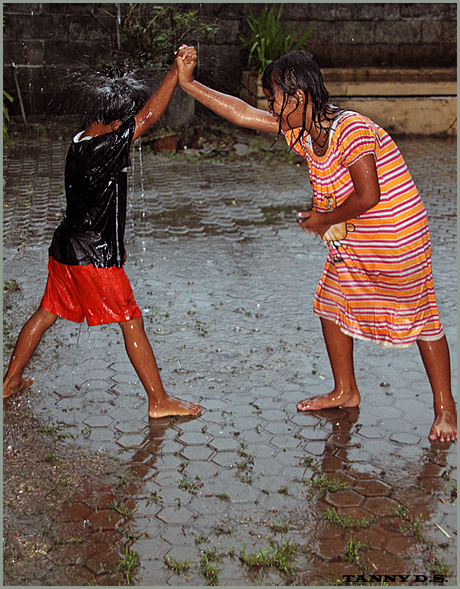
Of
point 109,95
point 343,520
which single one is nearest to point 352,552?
point 343,520

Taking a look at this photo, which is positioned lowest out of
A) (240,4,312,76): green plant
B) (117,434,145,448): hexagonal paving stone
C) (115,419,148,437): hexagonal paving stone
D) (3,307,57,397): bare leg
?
(117,434,145,448): hexagonal paving stone

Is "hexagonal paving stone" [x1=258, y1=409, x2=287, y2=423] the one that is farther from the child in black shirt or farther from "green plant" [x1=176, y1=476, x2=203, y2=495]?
"green plant" [x1=176, y1=476, x2=203, y2=495]

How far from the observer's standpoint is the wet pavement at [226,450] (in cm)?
292

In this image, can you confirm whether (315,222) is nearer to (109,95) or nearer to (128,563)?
(109,95)

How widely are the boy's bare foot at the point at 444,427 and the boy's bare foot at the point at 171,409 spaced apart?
1.33 m

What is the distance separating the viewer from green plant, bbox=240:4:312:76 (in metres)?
11.8

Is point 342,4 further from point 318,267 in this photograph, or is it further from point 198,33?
point 318,267

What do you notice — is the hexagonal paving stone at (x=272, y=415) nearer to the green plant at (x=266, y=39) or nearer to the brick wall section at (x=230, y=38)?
the brick wall section at (x=230, y=38)

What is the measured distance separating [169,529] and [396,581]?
3.27ft

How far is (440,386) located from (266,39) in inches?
374

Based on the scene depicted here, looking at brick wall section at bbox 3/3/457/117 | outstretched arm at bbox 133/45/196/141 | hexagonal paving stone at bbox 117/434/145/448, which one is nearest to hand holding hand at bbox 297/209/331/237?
outstretched arm at bbox 133/45/196/141

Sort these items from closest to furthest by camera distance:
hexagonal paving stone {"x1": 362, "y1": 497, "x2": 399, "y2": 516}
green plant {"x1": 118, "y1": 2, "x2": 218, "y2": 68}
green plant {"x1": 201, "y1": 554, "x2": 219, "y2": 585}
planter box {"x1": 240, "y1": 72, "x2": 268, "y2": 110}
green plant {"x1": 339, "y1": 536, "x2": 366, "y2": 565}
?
green plant {"x1": 201, "y1": 554, "x2": 219, "y2": 585} < green plant {"x1": 339, "y1": 536, "x2": 366, "y2": 565} < hexagonal paving stone {"x1": 362, "y1": 497, "x2": 399, "y2": 516} < green plant {"x1": 118, "y1": 2, "x2": 218, "y2": 68} < planter box {"x1": 240, "y1": 72, "x2": 268, "y2": 110}

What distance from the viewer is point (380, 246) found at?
3.50 metres

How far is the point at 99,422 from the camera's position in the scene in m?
3.93
